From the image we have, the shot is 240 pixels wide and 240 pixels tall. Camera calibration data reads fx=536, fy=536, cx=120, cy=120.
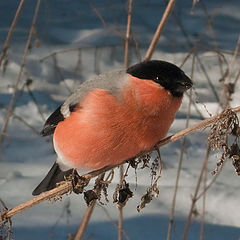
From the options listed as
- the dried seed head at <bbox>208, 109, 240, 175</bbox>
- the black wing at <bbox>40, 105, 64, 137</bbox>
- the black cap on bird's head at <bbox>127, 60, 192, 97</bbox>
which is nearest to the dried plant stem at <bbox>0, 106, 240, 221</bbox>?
the dried seed head at <bbox>208, 109, 240, 175</bbox>

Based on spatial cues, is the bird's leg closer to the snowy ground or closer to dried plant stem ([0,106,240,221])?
dried plant stem ([0,106,240,221])

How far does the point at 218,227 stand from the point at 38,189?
41.4 inches

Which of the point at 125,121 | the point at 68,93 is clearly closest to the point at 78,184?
the point at 125,121

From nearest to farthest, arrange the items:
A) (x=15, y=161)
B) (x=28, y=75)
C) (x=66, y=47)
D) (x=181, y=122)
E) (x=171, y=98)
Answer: (x=171, y=98)
(x=15, y=161)
(x=181, y=122)
(x=28, y=75)
(x=66, y=47)

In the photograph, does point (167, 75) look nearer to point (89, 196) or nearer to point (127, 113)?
point (127, 113)

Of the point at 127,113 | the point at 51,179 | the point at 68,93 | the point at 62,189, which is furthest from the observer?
the point at 68,93

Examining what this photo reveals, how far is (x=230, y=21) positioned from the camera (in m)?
4.93

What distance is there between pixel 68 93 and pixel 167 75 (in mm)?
2523

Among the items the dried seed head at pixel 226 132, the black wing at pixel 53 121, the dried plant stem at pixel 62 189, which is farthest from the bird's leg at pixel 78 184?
the dried seed head at pixel 226 132

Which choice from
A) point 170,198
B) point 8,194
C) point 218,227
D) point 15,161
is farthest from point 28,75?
point 218,227

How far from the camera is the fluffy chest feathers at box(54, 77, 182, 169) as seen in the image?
145 cm

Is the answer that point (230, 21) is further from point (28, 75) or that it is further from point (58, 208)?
point (58, 208)

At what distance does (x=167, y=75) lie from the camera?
1.44 metres

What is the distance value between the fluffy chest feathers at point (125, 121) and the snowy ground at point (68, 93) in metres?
0.45
